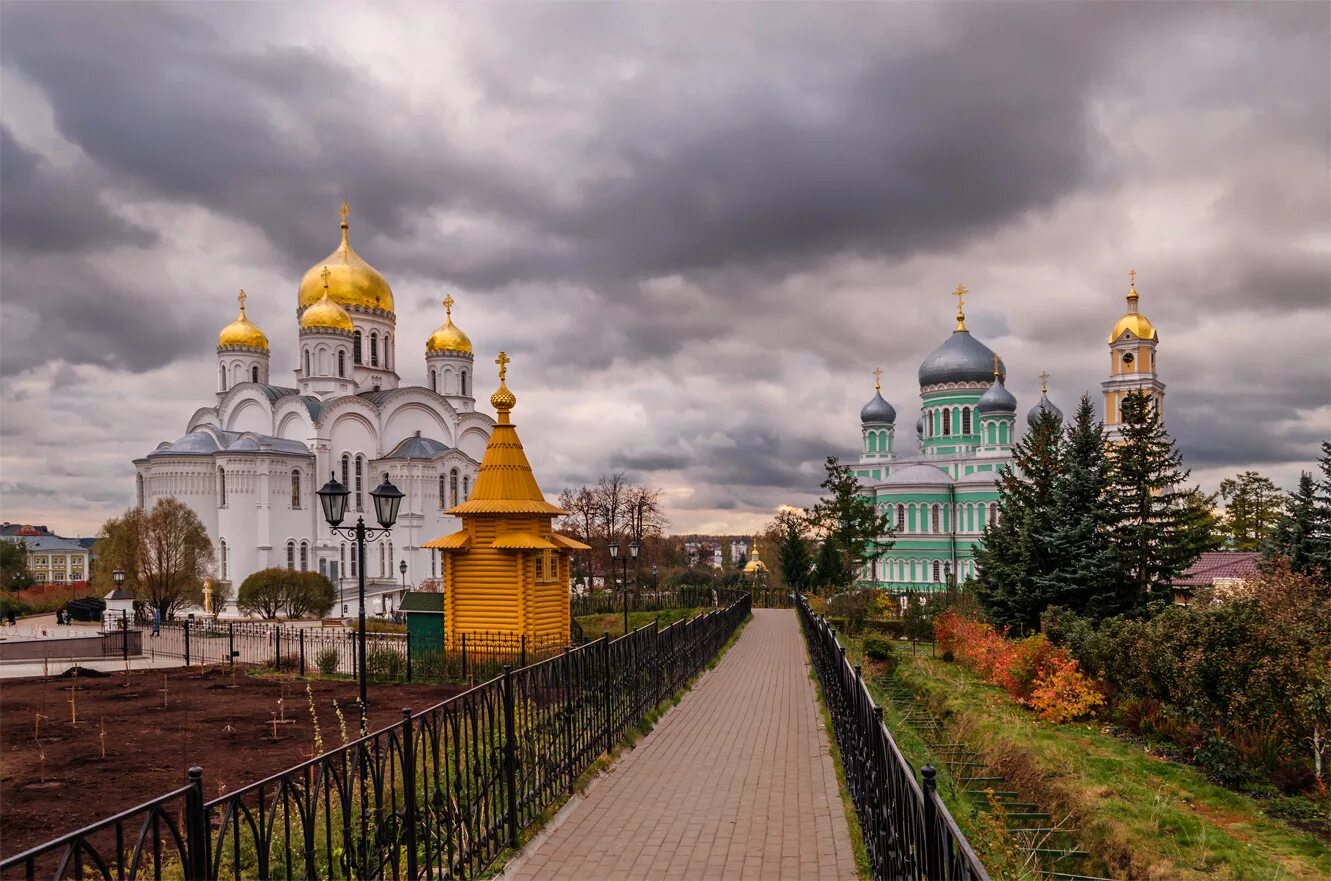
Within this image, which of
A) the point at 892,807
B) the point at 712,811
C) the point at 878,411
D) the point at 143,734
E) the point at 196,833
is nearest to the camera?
the point at 196,833

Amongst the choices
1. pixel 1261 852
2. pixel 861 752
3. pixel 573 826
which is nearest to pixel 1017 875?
pixel 861 752

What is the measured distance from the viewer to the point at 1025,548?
766 inches

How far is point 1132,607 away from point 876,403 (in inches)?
1377

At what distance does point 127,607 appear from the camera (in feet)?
94.1

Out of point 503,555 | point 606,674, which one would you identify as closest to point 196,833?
point 606,674

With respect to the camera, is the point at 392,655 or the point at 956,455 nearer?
the point at 392,655

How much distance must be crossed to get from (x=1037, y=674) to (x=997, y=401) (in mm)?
35366

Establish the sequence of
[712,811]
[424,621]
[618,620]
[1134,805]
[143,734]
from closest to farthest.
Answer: [712,811]
[1134,805]
[143,734]
[424,621]
[618,620]

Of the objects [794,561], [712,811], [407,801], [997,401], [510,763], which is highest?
[997,401]

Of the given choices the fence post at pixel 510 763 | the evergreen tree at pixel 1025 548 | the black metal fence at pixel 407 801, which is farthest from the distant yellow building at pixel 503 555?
the fence post at pixel 510 763

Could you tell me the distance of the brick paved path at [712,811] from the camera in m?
5.91

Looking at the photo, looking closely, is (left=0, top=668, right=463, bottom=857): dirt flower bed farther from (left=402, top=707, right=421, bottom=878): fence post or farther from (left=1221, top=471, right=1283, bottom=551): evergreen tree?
(left=1221, top=471, right=1283, bottom=551): evergreen tree

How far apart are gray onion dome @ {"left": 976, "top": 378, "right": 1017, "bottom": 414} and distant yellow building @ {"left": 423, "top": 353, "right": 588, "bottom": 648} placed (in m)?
→ 33.9

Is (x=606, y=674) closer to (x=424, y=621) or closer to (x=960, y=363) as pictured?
(x=424, y=621)
